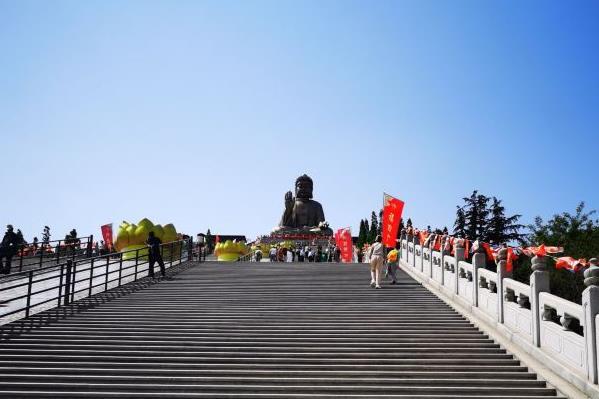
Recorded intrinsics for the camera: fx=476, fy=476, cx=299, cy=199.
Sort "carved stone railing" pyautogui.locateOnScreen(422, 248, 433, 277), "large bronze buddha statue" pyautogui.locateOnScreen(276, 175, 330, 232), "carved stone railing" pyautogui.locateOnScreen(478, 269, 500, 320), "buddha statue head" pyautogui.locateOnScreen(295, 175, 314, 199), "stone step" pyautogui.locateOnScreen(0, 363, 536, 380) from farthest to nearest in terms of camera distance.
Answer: "buddha statue head" pyautogui.locateOnScreen(295, 175, 314, 199) → "large bronze buddha statue" pyautogui.locateOnScreen(276, 175, 330, 232) → "carved stone railing" pyautogui.locateOnScreen(422, 248, 433, 277) → "carved stone railing" pyautogui.locateOnScreen(478, 269, 500, 320) → "stone step" pyautogui.locateOnScreen(0, 363, 536, 380)

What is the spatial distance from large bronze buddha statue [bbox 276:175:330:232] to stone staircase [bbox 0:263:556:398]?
45161mm

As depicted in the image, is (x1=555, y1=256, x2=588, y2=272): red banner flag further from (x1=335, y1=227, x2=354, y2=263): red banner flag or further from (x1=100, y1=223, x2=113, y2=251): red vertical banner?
(x1=100, y1=223, x2=113, y2=251): red vertical banner

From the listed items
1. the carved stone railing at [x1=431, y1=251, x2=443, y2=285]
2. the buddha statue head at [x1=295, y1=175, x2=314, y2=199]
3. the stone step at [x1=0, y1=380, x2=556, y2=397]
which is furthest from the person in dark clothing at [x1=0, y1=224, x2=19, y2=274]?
the buddha statue head at [x1=295, y1=175, x2=314, y2=199]

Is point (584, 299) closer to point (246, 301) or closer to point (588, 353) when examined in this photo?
point (588, 353)

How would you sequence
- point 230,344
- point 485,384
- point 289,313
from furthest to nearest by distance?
point 289,313, point 230,344, point 485,384

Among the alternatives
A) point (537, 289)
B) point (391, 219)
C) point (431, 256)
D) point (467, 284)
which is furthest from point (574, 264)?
point (391, 219)

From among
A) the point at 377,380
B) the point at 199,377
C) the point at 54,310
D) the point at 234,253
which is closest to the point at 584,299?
the point at 377,380

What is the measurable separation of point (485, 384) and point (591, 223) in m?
25.2

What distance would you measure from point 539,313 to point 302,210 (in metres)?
52.4

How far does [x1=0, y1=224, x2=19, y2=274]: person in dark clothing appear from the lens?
13.7 metres

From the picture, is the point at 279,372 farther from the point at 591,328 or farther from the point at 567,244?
the point at 567,244

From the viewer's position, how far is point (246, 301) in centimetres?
1028

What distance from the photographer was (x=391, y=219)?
16.1 meters

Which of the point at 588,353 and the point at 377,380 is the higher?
the point at 588,353
